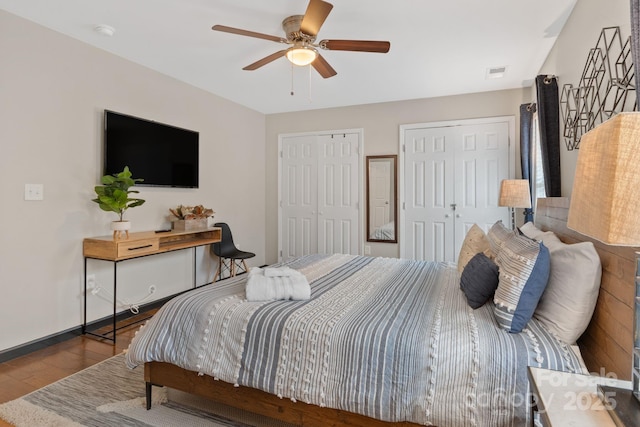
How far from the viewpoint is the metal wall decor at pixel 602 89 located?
5.01 ft

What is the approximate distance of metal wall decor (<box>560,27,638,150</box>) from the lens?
1.53 m

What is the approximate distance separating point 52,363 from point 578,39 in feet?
14.1

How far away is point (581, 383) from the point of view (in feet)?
3.53

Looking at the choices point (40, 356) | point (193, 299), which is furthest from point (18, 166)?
point (193, 299)

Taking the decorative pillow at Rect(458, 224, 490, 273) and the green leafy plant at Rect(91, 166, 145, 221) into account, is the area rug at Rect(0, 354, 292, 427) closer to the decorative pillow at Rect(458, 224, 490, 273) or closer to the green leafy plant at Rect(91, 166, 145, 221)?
the green leafy plant at Rect(91, 166, 145, 221)

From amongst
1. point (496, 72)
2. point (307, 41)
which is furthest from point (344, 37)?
point (496, 72)

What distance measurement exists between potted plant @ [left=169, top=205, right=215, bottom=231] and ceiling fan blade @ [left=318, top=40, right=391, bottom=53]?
2.29m

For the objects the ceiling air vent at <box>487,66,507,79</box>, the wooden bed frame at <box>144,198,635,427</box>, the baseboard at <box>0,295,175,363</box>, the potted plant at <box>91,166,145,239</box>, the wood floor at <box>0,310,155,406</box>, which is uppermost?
the ceiling air vent at <box>487,66,507,79</box>

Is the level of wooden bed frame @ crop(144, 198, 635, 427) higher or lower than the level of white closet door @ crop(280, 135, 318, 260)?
lower

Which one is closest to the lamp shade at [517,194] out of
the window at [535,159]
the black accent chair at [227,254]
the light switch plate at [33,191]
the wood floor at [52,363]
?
the window at [535,159]

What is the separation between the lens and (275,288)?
1854mm

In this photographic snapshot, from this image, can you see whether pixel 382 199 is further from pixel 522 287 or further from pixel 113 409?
pixel 113 409

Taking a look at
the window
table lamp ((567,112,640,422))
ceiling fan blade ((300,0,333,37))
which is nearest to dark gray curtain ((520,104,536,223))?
the window

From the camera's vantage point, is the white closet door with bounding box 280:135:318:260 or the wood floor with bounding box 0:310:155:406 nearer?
the wood floor with bounding box 0:310:155:406
